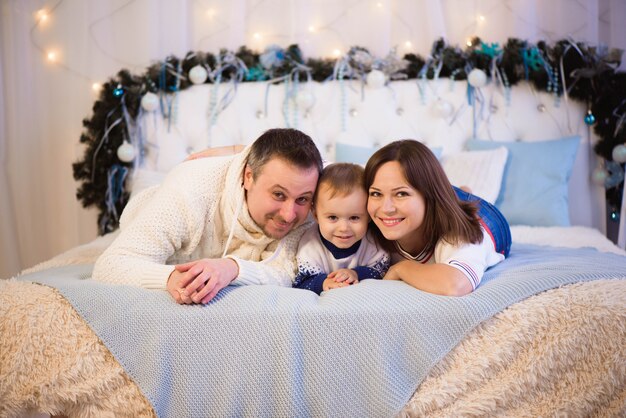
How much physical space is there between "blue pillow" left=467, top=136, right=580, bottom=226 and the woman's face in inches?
44.9

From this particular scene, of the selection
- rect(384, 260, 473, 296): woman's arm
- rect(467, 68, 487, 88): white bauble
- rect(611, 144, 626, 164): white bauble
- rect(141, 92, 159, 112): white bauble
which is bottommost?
rect(384, 260, 473, 296): woman's arm

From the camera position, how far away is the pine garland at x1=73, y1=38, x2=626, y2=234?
2.56 metres

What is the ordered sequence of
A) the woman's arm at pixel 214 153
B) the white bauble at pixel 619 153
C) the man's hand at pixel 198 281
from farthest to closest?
the white bauble at pixel 619 153, the woman's arm at pixel 214 153, the man's hand at pixel 198 281

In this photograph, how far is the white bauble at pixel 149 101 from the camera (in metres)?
2.73

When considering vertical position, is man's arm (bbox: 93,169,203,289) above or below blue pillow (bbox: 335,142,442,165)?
below

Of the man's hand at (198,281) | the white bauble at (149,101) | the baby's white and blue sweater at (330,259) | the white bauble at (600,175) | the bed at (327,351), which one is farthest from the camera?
the white bauble at (149,101)

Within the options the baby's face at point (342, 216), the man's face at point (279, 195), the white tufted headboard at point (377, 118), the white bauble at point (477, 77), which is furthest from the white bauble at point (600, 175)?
the man's face at point (279, 195)

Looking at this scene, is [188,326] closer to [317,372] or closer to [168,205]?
[317,372]

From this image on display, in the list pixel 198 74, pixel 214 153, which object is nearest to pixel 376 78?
pixel 198 74

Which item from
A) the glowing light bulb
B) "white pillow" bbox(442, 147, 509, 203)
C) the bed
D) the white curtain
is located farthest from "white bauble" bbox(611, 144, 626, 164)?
the glowing light bulb

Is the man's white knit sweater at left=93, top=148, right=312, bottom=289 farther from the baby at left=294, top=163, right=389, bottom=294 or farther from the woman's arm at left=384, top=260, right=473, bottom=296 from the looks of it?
the woman's arm at left=384, top=260, right=473, bottom=296

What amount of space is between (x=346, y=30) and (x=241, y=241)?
1641 millimetres

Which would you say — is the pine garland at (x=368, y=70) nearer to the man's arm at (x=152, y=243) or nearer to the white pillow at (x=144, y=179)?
the white pillow at (x=144, y=179)

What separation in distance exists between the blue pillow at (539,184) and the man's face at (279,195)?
4.24 feet
